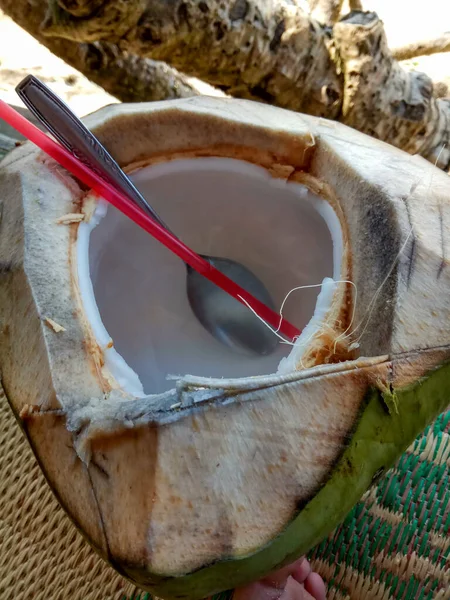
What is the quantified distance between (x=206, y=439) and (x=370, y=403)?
11 cm

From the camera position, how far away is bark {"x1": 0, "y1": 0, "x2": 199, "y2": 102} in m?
0.91

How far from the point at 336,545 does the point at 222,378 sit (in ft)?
0.89

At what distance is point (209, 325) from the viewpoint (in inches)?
30.3

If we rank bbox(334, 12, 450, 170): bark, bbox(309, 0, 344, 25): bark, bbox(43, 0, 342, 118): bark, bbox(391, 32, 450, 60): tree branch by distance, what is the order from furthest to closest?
bbox(391, 32, 450, 60): tree branch
bbox(309, 0, 344, 25): bark
bbox(334, 12, 450, 170): bark
bbox(43, 0, 342, 118): bark

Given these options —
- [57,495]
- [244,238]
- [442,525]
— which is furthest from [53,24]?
[442,525]

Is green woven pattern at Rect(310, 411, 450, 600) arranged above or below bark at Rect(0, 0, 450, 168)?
below

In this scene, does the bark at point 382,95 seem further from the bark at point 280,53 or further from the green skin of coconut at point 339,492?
the green skin of coconut at point 339,492

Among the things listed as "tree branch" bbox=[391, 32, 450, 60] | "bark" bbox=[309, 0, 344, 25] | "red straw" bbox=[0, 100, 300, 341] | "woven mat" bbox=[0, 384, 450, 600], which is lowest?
"woven mat" bbox=[0, 384, 450, 600]

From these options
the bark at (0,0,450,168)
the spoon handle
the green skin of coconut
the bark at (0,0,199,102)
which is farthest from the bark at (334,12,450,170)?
the green skin of coconut

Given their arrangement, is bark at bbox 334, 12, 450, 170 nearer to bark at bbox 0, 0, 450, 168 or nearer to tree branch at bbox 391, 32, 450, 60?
bark at bbox 0, 0, 450, 168

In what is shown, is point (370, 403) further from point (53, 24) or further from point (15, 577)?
point (53, 24)

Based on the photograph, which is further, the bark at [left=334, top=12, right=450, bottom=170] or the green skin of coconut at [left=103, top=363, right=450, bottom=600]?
the bark at [left=334, top=12, right=450, bottom=170]

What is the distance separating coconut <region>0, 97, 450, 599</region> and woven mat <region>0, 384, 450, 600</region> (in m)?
0.16

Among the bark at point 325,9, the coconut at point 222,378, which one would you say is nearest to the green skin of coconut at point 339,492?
the coconut at point 222,378
